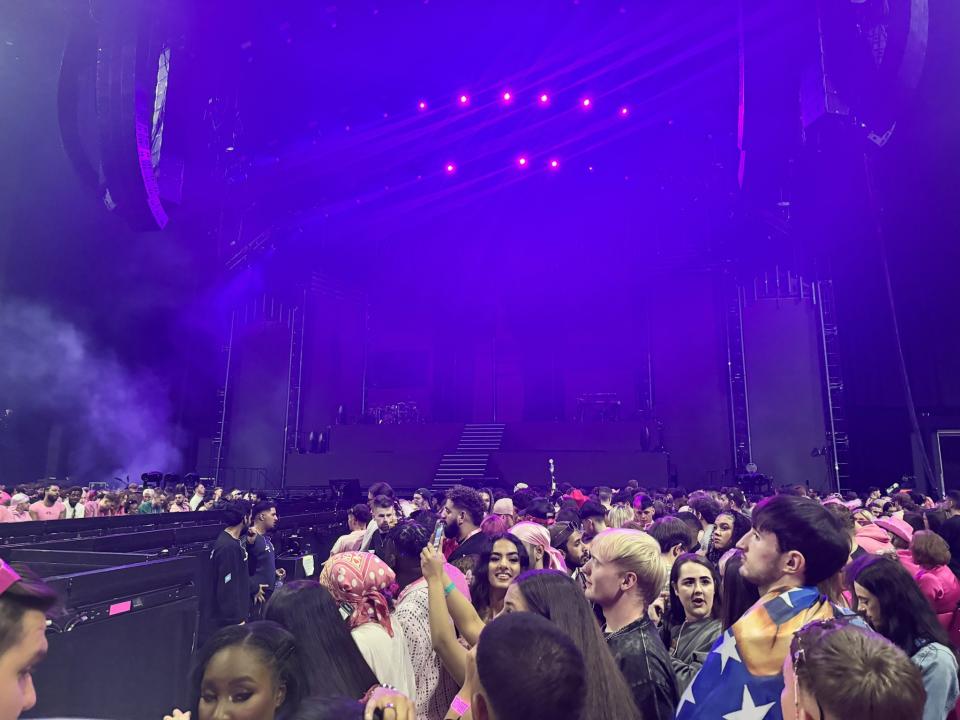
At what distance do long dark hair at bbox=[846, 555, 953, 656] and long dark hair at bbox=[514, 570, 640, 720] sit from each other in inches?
62.7

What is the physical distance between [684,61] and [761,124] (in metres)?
4.56

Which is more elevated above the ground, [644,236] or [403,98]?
[403,98]

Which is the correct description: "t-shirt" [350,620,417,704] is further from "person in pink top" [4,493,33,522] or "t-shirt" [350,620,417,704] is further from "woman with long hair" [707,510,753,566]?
"person in pink top" [4,493,33,522]

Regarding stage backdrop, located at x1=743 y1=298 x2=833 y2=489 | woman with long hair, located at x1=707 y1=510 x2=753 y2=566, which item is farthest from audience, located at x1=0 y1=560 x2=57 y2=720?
stage backdrop, located at x1=743 y1=298 x2=833 y2=489

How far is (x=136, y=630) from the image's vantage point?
3.60m

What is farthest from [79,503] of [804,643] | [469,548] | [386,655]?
[804,643]

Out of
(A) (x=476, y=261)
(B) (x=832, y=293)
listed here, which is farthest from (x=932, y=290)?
(A) (x=476, y=261)

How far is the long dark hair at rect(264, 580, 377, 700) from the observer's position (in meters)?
2.34

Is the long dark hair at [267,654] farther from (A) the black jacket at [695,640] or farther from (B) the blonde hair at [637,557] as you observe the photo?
(A) the black jacket at [695,640]

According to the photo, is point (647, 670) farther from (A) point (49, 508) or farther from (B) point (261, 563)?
(A) point (49, 508)

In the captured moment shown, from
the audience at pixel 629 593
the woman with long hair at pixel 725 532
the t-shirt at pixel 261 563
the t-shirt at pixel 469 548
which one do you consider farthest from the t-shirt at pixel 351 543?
the audience at pixel 629 593

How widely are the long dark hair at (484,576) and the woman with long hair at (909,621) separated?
154cm

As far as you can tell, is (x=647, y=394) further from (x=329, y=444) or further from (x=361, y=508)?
(x=361, y=508)

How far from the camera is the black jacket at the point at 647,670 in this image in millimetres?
2291
